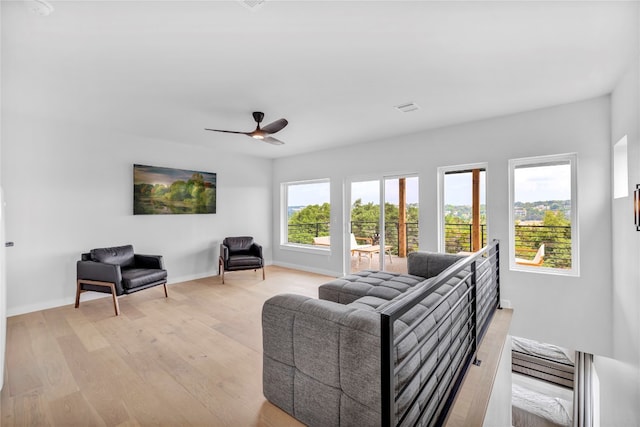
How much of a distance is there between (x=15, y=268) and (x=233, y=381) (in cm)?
351

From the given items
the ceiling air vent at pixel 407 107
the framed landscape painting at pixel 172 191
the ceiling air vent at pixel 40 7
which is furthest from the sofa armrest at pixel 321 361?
the framed landscape painting at pixel 172 191

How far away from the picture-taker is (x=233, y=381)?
2.16m

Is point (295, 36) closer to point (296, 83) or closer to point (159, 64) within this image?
point (296, 83)

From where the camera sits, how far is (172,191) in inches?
198

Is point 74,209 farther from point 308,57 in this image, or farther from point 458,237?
point 458,237

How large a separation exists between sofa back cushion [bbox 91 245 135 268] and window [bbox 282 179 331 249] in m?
3.07

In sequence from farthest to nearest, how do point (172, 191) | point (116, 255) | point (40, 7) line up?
point (172, 191) < point (116, 255) < point (40, 7)

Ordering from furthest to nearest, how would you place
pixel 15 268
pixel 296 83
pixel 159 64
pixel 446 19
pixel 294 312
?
pixel 15 268 → pixel 296 83 → pixel 159 64 → pixel 446 19 → pixel 294 312

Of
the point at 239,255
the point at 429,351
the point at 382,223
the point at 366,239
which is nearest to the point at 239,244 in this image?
the point at 239,255

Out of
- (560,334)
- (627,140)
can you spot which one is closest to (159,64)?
(627,140)

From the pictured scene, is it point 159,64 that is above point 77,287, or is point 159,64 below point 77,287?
above

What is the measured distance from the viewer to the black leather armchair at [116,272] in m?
3.58

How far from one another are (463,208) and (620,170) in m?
1.62

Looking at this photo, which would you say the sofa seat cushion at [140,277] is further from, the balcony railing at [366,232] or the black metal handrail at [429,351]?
the black metal handrail at [429,351]
